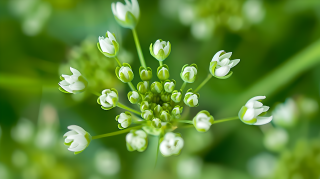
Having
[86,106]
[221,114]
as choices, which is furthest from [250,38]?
[86,106]

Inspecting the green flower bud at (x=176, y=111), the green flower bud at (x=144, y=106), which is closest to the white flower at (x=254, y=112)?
the green flower bud at (x=176, y=111)

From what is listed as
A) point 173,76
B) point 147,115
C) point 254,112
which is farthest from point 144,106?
point 173,76

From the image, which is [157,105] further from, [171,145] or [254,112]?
[254,112]

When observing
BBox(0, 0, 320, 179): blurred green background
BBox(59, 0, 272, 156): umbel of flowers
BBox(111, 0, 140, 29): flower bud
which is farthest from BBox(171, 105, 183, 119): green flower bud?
BBox(0, 0, 320, 179): blurred green background

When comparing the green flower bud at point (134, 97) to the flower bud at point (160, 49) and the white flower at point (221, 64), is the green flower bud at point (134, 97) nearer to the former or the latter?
the flower bud at point (160, 49)

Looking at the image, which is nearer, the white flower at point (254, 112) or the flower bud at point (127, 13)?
the white flower at point (254, 112)

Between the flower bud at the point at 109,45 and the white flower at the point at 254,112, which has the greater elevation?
the flower bud at the point at 109,45

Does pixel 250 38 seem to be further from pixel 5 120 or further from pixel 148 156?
pixel 5 120

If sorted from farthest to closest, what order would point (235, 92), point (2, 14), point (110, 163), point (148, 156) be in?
point (2, 14) < point (235, 92) < point (110, 163) < point (148, 156)
